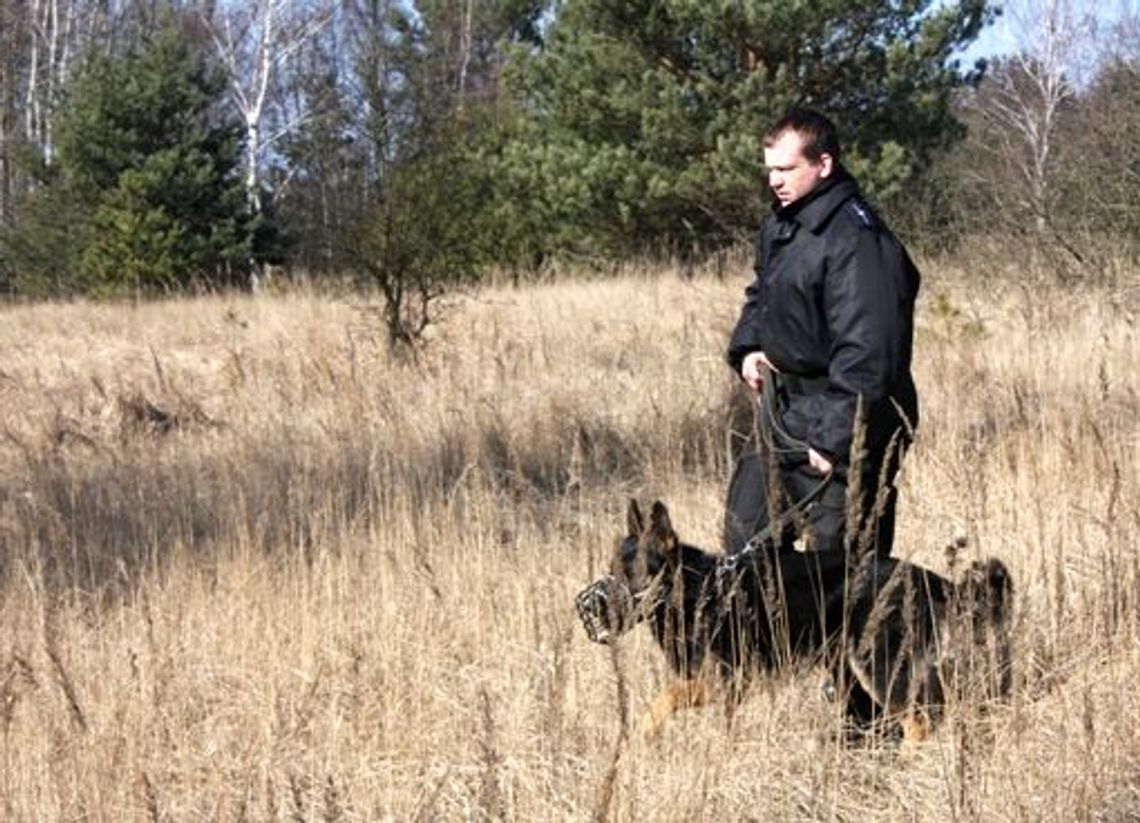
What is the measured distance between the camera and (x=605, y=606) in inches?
107

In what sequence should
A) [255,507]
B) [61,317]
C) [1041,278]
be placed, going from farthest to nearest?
[61,317], [1041,278], [255,507]

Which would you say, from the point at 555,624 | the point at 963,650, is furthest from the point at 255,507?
the point at 963,650

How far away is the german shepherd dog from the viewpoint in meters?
2.96

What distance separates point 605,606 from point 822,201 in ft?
4.01

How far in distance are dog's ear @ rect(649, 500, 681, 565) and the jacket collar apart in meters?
0.87

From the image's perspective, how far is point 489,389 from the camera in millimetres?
8250

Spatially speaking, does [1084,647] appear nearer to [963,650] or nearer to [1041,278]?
[963,650]

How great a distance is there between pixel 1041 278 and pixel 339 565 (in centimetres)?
746

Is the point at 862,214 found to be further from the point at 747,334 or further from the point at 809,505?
the point at 809,505

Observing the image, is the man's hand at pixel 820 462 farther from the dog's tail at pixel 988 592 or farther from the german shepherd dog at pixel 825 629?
the dog's tail at pixel 988 592

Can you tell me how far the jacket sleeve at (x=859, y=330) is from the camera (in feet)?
10.2

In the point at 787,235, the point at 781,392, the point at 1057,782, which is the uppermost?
the point at 787,235

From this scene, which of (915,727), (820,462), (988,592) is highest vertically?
(820,462)

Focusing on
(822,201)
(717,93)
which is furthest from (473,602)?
(717,93)
